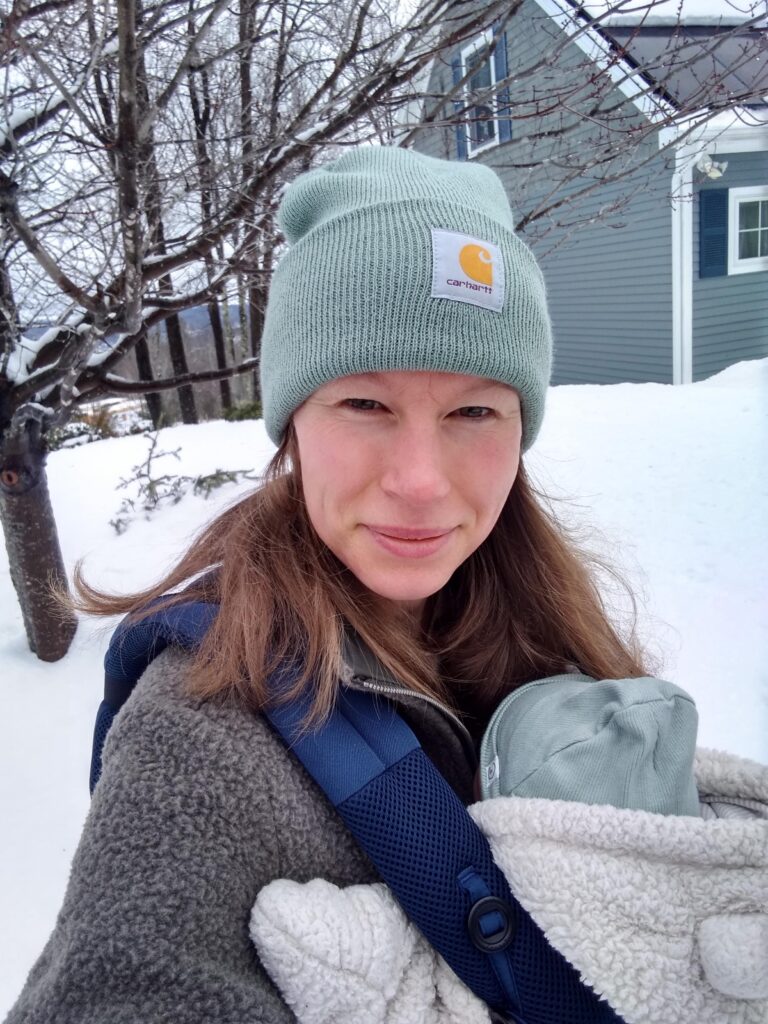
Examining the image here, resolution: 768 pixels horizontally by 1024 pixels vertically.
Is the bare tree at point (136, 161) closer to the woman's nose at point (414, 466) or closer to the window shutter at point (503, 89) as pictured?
the window shutter at point (503, 89)

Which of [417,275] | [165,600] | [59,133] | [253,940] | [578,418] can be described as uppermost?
[59,133]

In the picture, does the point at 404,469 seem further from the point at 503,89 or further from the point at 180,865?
the point at 503,89

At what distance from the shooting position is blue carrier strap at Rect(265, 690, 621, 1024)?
908mm

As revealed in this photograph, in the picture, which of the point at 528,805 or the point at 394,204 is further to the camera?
the point at 394,204

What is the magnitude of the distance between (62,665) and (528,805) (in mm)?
3672

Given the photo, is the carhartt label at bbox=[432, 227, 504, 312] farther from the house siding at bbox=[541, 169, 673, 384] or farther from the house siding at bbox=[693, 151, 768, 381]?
the house siding at bbox=[693, 151, 768, 381]

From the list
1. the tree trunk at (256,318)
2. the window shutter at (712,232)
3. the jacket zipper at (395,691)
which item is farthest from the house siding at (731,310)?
the jacket zipper at (395,691)

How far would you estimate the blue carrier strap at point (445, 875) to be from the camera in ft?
2.98

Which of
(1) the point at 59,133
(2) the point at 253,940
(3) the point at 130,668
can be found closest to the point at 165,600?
(3) the point at 130,668

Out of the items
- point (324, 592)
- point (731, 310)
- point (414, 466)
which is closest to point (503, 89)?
point (414, 466)

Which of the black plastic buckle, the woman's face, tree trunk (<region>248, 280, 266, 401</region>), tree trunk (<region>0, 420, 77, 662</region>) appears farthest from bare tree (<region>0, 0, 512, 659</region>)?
the black plastic buckle

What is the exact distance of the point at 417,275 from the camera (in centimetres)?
111

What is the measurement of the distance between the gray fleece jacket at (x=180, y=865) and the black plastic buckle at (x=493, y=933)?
15 centimetres

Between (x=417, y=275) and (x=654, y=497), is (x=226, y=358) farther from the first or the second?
(x=417, y=275)
